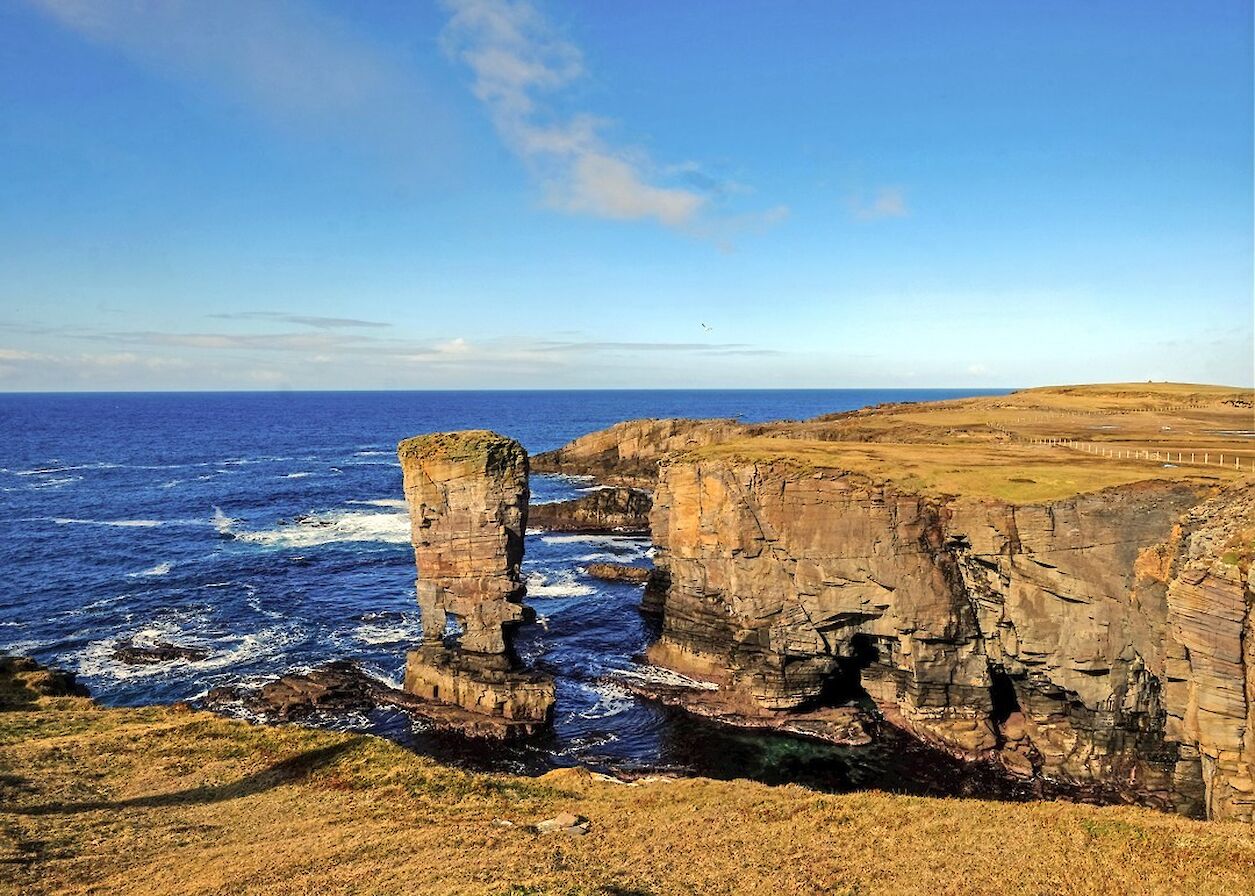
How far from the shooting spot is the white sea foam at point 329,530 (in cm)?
7700

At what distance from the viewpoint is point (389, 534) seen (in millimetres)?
80812

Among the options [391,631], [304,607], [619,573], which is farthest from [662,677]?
[304,607]

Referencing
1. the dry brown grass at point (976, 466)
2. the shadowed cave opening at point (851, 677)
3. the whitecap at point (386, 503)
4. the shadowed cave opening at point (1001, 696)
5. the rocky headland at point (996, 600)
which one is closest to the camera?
the rocky headland at point (996, 600)

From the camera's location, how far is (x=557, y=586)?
6375 cm

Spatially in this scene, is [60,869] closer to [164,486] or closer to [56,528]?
[56,528]

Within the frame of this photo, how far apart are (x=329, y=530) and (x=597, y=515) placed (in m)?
29.6

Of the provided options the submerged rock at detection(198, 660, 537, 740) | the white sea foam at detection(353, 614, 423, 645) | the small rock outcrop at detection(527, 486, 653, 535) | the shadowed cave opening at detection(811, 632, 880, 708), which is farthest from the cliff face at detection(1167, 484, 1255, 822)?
the small rock outcrop at detection(527, 486, 653, 535)

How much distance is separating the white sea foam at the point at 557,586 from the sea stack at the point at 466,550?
65.1 ft

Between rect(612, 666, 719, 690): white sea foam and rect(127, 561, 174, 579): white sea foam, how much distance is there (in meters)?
43.0

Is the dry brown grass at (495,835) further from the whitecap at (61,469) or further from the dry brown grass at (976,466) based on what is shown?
the whitecap at (61,469)

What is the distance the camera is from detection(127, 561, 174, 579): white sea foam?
62844mm

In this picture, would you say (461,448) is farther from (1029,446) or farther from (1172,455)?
(1172,455)

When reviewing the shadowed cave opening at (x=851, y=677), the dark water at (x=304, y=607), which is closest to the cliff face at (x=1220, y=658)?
the dark water at (x=304, y=607)

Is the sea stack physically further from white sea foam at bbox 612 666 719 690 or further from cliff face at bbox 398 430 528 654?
white sea foam at bbox 612 666 719 690
